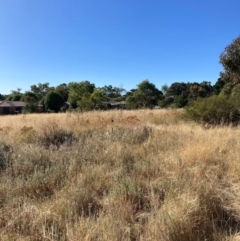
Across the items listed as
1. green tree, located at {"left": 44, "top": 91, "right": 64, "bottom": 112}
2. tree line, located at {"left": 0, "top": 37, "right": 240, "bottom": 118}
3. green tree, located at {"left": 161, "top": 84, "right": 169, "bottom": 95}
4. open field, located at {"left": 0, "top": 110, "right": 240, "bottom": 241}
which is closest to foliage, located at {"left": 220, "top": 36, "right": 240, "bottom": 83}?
tree line, located at {"left": 0, "top": 37, "right": 240, "bottom": 118}

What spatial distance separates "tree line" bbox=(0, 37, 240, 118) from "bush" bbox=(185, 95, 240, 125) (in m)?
0.68

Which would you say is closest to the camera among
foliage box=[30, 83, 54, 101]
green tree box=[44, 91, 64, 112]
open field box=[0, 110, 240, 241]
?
open field box=[0, 110, 240, 241]

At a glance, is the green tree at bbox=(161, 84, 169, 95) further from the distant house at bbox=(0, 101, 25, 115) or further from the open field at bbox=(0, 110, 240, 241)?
the open field at bbox=(0, 110, 240, 241)

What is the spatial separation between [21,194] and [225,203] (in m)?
2.57

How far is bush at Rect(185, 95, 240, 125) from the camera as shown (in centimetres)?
1063

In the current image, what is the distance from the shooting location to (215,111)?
1072cm

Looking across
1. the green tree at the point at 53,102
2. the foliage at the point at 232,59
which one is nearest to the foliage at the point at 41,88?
the green tree at the point at 53,102

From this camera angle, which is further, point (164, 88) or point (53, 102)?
point (164, 88)

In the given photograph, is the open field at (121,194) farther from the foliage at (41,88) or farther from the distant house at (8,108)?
the foliage at (41,88)

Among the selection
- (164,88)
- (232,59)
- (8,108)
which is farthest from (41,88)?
(232,59)

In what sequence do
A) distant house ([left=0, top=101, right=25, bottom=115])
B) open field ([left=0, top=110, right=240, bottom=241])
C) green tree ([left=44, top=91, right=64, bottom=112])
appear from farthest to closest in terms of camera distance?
distant house ([left=0, top=101, right=25, bottom=115]) < green tree ([left=44, top=91, right=64, bottom=112]) < open field ([left=0, top=110, right=240, bottom=241])

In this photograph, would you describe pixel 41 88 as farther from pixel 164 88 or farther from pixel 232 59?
pixel 232 59

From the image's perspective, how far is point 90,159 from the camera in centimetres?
459

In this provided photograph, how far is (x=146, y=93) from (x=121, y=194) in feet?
192
